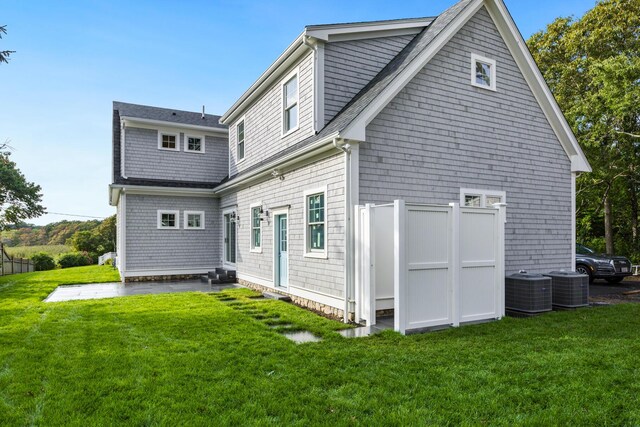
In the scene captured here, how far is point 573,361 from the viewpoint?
470 centimetres

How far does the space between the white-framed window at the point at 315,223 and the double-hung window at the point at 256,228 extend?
2868mm

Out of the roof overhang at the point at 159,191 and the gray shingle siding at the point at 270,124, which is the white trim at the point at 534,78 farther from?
the roof overhang at the point at 159,191

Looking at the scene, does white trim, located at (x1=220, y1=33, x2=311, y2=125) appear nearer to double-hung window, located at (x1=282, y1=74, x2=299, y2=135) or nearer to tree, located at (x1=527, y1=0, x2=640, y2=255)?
double-hung window, located at (x1=282, y1=74, x2=299, y2=135)

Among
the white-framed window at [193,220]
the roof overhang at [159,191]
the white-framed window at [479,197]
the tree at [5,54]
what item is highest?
the tree at [5,54]

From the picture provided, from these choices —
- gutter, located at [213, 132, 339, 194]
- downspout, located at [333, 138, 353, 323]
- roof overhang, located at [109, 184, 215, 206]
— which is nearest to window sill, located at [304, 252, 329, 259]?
downspout, located at [333, 138, 353, 323]

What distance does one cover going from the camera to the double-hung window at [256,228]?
11.4 metres

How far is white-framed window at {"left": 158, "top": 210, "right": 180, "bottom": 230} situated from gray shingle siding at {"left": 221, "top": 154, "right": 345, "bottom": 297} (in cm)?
334

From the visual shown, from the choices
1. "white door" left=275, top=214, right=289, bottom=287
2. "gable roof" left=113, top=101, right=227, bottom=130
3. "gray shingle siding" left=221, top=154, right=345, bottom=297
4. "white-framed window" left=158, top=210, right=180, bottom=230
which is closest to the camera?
"gray shingle siding" left=221, top=154, right=345, bottom=297

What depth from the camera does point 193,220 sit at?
15062mm

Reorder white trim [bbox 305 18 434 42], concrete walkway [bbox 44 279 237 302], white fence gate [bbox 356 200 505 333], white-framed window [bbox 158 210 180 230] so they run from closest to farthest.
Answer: white fence gate [bbox 356 200 505 333]
white trim [bbox 305 18 434 42]
concrete walkway [bbox 44 279 237 302]
white-framed window [bbox 158 210 180 230]

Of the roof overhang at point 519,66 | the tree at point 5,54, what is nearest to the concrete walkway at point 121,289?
the tree at point 5,54

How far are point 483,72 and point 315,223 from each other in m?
5.22

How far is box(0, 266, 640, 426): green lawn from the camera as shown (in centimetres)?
341

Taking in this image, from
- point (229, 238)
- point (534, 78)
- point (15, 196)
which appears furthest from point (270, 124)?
point (15, 196)
